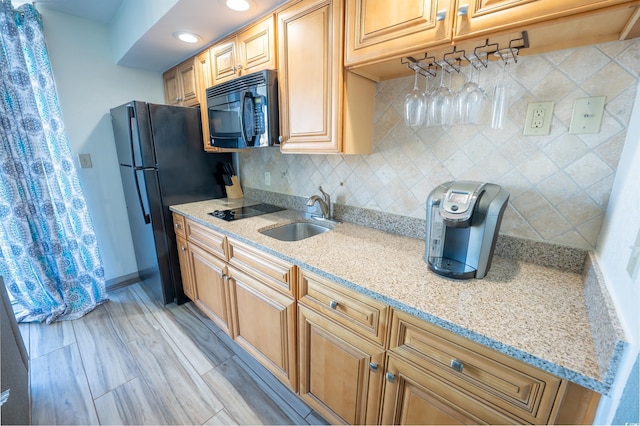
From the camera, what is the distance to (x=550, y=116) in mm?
990

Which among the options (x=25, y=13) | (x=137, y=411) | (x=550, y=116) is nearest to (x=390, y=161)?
(x=550, y=116)

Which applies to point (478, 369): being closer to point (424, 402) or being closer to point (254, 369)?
point (424, 402)

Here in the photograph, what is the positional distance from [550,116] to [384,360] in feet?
3.55

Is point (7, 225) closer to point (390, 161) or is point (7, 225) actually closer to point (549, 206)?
point (390, 161)

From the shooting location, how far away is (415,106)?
1169mm

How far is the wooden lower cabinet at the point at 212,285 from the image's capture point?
5.52 feet

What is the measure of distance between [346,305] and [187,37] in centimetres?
197

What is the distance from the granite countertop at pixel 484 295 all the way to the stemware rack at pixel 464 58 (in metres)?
0.79

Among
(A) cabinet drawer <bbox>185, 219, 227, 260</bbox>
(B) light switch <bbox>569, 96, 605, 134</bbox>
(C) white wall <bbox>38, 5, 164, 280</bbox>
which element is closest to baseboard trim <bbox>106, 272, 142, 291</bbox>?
(C) white wall <bbox>38, 5, 164, 280</bbox>

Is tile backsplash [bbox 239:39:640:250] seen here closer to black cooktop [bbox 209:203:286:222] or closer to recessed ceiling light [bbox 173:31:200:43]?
black cooktop [bbox 209:203:286:222]

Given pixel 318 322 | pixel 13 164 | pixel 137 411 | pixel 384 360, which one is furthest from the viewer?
pixel 13 164

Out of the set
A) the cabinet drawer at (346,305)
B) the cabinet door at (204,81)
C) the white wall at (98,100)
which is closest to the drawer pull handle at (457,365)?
the cabinet drawer at (346,305)

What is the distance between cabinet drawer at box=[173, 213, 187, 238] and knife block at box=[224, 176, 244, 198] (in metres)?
A: 0.47

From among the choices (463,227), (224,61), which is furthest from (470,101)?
(224,61)
